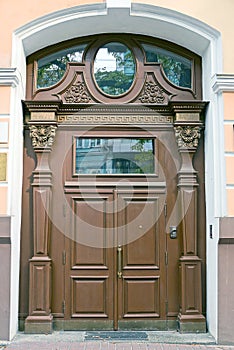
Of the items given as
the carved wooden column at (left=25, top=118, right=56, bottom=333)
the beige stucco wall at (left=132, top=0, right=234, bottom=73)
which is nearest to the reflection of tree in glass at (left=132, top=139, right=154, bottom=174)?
the carved wooden column at (left=25, top=118, right=56, bottom=333)

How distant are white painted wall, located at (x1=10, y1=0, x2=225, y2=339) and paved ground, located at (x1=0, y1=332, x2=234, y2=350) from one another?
0.96 feet

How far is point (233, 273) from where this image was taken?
679 centimetres

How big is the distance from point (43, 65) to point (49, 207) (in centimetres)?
241

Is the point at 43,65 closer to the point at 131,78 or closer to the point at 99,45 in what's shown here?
the point at 99,45

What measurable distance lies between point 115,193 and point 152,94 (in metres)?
1.76

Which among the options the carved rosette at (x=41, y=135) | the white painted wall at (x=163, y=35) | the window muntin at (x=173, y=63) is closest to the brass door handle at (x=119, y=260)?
the white painted wall at (x=163, y=35)

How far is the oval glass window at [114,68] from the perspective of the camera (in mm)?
7738

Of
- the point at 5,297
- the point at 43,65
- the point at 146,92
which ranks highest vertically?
the point at 43,65

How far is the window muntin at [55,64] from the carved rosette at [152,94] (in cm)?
122

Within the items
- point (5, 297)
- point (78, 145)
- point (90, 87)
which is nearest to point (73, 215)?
point (78, 145)

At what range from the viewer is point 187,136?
7.47m

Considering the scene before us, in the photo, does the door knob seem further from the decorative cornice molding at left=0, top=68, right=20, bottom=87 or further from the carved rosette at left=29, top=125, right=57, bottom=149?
the decorative cornice molding at left=0, top=68, right=20, bottom=87

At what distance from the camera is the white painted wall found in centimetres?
701

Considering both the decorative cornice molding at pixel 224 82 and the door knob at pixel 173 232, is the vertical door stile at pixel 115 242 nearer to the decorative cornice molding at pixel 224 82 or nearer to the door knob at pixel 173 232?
the door knob at pixel 173 232
